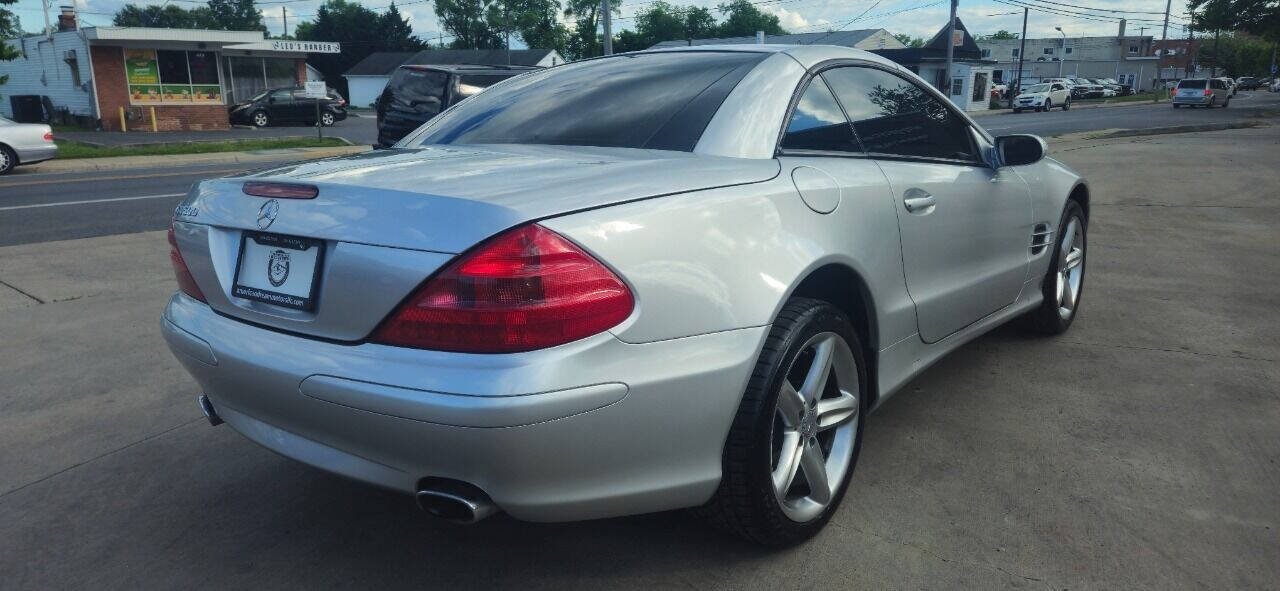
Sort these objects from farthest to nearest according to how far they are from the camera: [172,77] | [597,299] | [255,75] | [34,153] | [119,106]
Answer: [255,75], [172,77], [119,106], [34,153], [597,299]

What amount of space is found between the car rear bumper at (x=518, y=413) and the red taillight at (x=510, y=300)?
1.4 inches

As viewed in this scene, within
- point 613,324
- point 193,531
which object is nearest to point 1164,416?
point 613,324

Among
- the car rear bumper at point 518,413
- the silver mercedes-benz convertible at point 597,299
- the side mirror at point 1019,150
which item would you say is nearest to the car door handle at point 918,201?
the silver mercedes-benz convertible at point 597,299

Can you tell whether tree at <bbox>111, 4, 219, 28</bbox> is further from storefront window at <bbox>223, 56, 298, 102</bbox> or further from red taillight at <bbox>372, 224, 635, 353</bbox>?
red taillight at <bbox>372, 224, 635, 353</bbox>

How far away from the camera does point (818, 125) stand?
299 centimetres

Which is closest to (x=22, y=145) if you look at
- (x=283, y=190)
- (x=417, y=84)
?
(x=417, y=84)

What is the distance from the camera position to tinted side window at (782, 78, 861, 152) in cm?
288

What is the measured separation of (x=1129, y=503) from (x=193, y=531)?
9.60 ft

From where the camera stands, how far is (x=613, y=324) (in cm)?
206

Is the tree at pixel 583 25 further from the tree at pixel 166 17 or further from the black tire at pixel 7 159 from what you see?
the black tire at pixel 7 159

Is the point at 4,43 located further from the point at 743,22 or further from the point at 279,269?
the point at 743,22

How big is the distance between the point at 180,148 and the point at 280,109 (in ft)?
42.3

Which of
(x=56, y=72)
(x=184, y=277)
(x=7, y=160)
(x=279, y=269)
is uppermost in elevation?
(x=56, y=72)

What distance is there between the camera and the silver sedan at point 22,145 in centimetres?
1688
